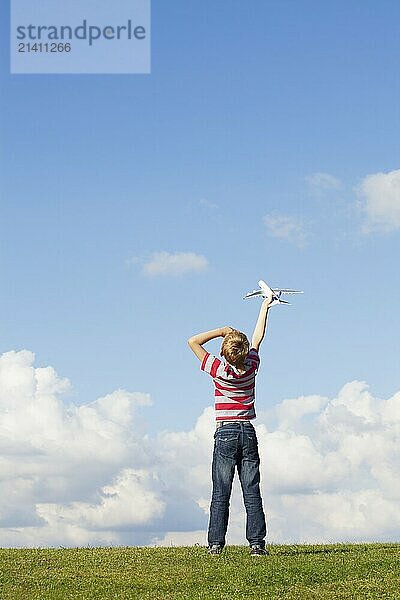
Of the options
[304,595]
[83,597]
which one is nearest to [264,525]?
[304,595]

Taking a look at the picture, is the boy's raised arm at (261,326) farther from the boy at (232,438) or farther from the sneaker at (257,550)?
the sneaker at (257,550)

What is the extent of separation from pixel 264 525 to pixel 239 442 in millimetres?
1616

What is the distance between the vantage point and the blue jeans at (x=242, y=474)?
17.0m

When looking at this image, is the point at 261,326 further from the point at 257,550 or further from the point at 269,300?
the point at 257,550

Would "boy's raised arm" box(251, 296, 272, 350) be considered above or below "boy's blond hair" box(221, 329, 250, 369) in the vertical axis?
above

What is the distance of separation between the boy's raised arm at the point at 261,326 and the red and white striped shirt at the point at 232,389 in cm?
97

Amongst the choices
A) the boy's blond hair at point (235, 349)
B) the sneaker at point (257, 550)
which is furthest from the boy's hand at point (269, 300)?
the sneaker at point (257, 550)

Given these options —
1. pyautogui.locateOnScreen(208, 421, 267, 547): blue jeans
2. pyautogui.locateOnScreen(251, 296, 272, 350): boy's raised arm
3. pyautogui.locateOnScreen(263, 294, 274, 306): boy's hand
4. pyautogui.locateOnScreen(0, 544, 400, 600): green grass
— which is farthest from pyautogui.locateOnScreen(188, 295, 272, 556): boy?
pyautogui.locateOnScreen(263, 294, 274, 306): boy's hand

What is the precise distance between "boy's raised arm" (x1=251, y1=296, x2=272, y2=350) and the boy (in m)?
0.75

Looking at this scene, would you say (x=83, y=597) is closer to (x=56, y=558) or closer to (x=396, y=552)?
(x=56, y=558)

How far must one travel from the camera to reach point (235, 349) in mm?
16750

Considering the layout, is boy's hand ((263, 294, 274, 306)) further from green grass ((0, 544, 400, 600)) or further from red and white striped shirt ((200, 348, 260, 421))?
green grass ((0, 544, 400, 600))

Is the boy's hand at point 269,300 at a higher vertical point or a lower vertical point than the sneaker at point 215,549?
higher

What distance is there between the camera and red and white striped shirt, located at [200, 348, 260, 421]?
1694 cm
